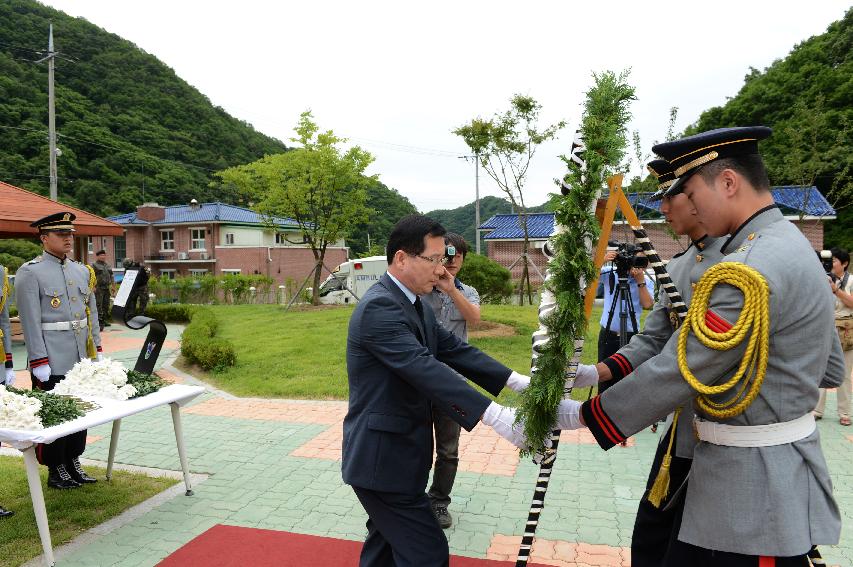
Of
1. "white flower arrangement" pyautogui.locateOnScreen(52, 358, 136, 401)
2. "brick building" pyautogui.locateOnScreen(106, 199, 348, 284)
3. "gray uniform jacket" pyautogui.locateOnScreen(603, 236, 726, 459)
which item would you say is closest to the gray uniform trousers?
"white flower arrangement" pyautogui.locateOnScreen(52, 358, 136, 401)

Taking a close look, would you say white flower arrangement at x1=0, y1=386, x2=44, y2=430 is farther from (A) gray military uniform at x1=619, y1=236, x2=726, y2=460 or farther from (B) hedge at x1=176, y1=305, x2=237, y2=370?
(B) hedge at x1=176, y1=305, x2=237, y2=370

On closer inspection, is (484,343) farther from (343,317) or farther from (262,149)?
(262,149)

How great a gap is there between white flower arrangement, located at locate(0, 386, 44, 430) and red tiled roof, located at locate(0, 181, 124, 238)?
639 centimetres

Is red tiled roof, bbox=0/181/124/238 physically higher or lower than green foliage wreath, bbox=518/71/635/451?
higher

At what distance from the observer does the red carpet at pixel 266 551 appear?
3.60 meters

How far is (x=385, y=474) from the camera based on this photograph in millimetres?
2340

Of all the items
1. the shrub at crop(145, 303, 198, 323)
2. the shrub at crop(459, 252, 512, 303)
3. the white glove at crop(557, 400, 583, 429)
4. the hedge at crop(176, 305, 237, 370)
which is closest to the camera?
the white glove at crop(557, 400, 583, 429)

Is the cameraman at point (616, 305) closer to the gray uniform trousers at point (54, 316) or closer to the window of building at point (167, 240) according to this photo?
the gray uniform trousers at point (54, 316)

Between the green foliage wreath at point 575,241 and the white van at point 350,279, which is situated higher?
the green foliage wreath at point 575,241

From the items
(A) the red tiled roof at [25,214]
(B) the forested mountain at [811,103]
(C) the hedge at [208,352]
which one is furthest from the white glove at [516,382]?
(B) the forested mountain at [811,103]

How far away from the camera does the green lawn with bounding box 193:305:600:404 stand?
28.7ft

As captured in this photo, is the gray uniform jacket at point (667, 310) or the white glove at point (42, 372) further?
the white glove at point (42, 372)

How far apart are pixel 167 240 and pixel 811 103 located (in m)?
42.7

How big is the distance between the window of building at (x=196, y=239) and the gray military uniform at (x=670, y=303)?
44.0m
